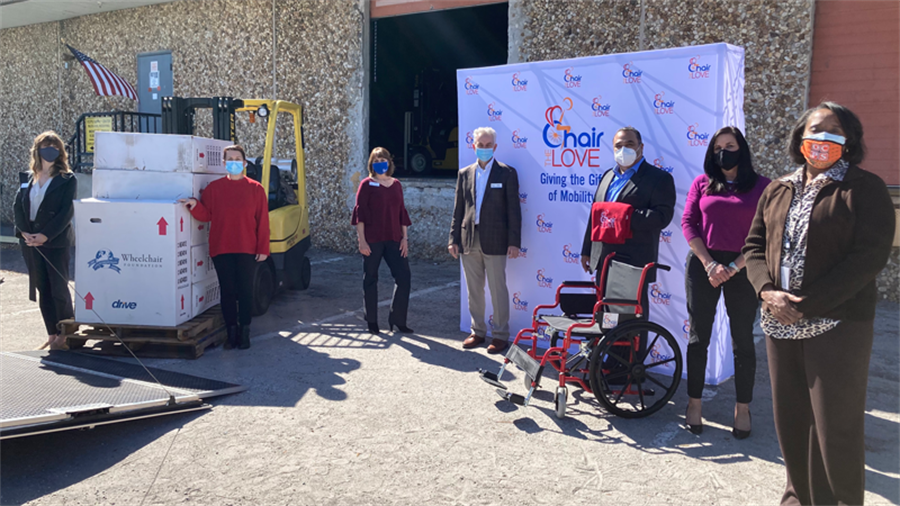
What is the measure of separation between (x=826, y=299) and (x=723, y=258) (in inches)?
58.5

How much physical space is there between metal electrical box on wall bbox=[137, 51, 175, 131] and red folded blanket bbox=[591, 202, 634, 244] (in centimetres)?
1254

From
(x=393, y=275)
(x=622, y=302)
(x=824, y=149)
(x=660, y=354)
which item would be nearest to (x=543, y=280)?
(x=660, y=354)

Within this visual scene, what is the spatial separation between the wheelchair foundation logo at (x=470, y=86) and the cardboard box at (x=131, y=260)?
9.65 ft

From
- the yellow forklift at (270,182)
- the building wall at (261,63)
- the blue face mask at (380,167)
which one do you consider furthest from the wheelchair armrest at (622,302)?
the building wall at (261,63)

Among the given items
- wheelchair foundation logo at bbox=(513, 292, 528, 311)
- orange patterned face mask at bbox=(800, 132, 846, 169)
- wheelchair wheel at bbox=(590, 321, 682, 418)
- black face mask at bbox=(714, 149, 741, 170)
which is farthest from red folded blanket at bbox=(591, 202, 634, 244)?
orange patterned face mask at bbox=(800, 132, 846, 169)

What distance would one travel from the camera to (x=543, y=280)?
6.29 meters

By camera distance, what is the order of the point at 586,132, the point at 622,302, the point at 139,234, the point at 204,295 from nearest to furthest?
the point at 622,302 < the point at 139,234 < the point at 586,132 < the point at 204,295

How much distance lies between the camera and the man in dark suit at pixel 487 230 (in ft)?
20.0

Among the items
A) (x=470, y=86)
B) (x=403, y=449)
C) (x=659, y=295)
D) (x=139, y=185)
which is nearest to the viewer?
(x=403, y=449)

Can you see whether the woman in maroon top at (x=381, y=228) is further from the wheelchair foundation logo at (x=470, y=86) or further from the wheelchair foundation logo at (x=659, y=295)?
the wheelchair foundation logo at (x=659, y=295)

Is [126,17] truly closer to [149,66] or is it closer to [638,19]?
[149,66]

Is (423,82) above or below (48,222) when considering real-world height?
above

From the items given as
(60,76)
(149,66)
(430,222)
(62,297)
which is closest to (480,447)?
(62,297)

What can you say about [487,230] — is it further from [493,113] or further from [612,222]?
[612,222]
